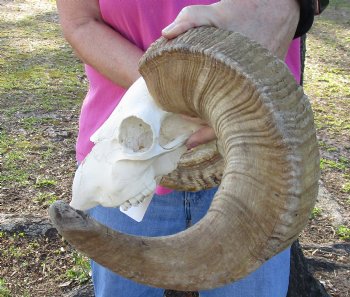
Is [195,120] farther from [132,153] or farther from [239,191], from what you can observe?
[239,191]

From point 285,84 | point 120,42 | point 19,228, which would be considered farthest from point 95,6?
point 19,228

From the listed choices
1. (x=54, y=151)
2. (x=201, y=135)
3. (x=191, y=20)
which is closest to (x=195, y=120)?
(x=201, y=135)

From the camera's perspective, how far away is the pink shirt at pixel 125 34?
198 centimetres

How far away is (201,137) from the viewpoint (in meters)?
1.69

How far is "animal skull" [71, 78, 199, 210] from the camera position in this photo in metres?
1.64

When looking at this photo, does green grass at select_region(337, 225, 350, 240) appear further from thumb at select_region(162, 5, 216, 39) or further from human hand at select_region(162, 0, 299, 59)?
thumb at select_region(162, 5, 216, 39)

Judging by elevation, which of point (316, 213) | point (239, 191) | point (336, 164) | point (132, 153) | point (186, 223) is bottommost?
point (336, 164)

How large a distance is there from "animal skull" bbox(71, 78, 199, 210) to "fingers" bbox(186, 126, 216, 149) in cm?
1

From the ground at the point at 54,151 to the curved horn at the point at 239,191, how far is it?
2215mm

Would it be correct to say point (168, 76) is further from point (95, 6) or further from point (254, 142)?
point (95, 6)

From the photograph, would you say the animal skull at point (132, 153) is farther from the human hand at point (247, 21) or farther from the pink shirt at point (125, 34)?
the pink shirt at point (125, 34)

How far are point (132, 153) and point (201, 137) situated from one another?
0.18 metres

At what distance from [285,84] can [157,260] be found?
0.43m

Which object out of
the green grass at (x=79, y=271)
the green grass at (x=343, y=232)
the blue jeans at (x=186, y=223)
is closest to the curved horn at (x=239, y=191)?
the blue jeans at (x=186, y=223)
